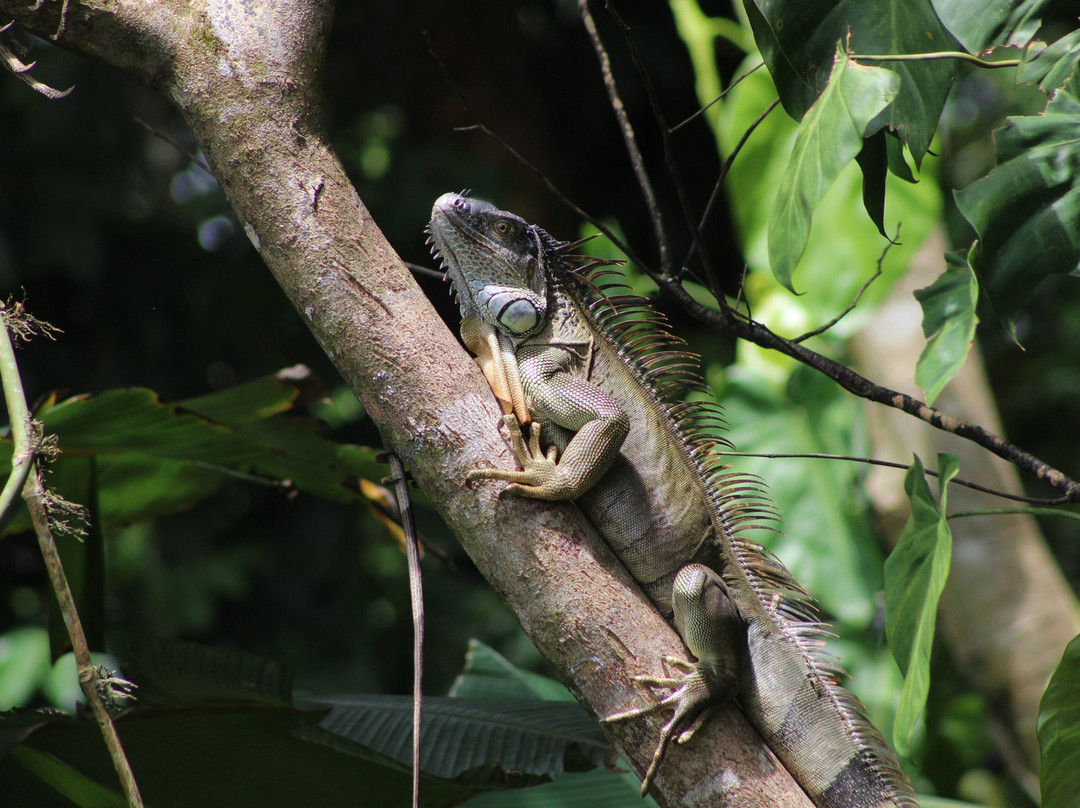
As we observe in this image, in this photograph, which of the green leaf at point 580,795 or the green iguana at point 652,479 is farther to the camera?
the green leaf at point 580,795

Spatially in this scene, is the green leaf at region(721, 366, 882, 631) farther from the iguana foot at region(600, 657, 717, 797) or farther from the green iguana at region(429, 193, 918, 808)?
the iguana foot at region(600, 657, 717, 797)

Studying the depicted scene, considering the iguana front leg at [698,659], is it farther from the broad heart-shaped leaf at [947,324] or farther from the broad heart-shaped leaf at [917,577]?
the broad heart-shaped leaf at [947,324]

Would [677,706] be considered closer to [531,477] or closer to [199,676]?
[531,477]

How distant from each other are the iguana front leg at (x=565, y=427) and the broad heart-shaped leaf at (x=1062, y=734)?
101 cm

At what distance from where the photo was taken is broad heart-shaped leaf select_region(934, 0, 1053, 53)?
170 centimetres

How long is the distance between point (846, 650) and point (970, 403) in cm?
150

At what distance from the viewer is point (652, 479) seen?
226 cm

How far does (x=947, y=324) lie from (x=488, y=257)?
125 centimetres

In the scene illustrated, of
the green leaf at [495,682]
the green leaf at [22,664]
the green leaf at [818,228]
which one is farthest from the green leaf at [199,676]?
the green leaf at [22,664]

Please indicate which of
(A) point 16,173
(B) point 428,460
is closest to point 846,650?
(B) point 428,460

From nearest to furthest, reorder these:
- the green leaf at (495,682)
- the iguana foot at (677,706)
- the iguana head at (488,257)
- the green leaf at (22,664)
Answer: the iguana foot at (677,706), the iguana head at (488,257), the green leaf at (495,682), the green leaf at (22,664)

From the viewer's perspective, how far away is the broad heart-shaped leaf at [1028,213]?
1.65 m

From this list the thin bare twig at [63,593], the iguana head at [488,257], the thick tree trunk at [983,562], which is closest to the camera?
the thin bare twig at [63,593]

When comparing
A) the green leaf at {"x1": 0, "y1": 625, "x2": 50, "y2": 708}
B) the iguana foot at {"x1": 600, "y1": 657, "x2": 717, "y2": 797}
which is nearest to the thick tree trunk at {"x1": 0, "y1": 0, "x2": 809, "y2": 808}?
the iguana foot at {"x1": 600, "y1": 657, "x2": 717, "y2": 797}
